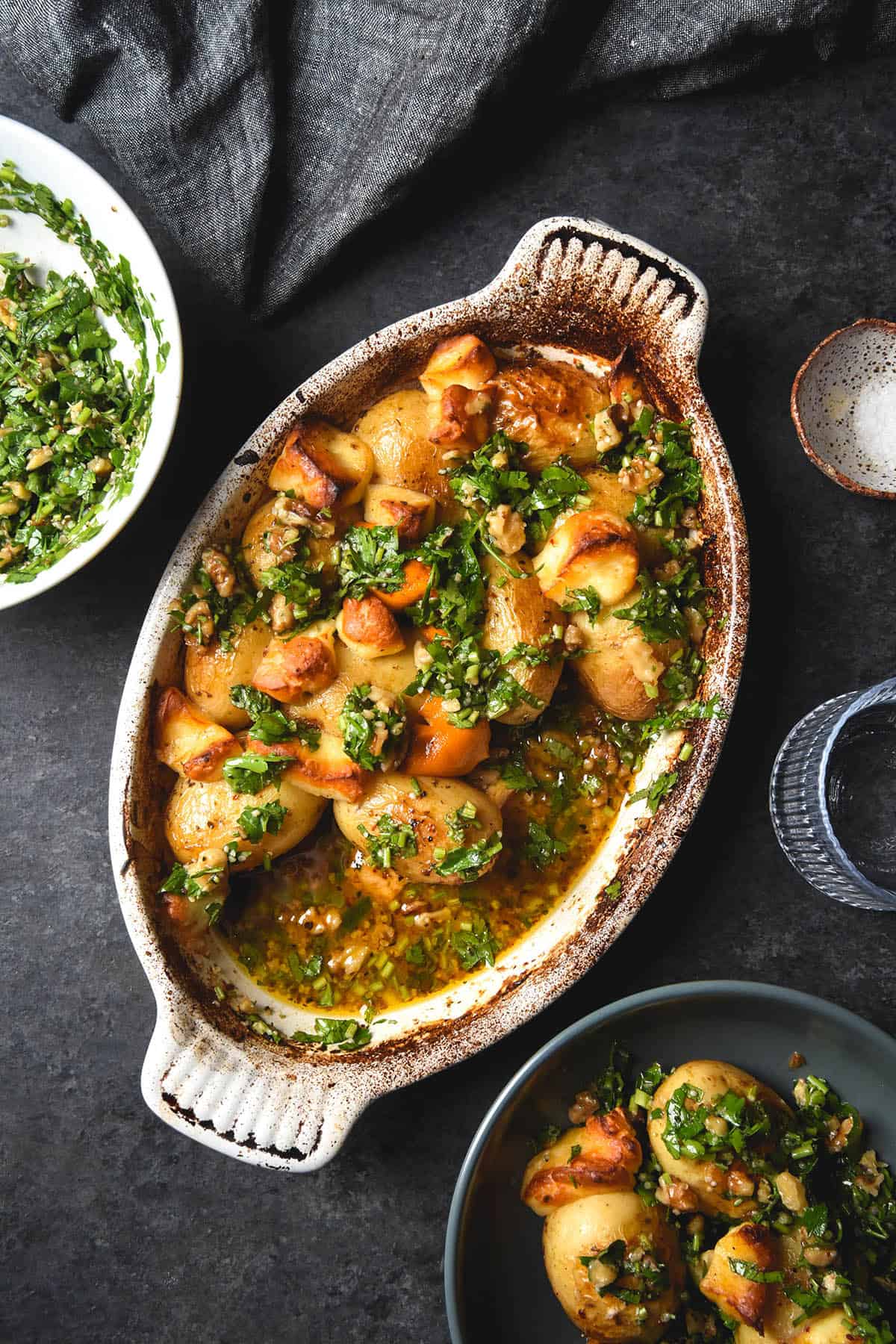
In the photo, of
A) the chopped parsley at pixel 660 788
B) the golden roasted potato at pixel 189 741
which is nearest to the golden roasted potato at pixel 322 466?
the golden roasted potato at pixel 189 741

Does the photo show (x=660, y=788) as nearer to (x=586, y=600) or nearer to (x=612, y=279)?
(x=586, y=600)

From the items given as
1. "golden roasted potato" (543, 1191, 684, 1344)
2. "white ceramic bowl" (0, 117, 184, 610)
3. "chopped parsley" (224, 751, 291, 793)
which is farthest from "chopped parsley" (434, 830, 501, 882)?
"white ceramic bowl" (0, 117, 184, 610)

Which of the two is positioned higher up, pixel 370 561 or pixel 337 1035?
pixel 370 561

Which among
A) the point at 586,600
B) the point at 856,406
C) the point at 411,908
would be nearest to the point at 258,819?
the point at 411,908

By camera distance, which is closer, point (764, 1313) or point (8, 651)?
point (764, 1313)

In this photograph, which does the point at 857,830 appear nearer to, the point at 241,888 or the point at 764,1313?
the point at 764,1313

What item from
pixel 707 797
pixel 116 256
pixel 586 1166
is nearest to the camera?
pixel 586 1166

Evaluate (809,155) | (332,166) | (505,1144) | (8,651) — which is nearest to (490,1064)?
(505,1144)
